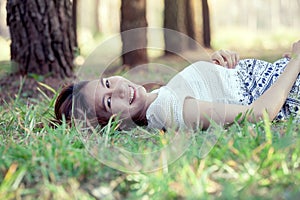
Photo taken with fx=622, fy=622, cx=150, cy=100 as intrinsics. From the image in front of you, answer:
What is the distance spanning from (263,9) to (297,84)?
15875 mm

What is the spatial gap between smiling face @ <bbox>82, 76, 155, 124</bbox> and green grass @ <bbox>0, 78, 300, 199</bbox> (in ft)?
1.78

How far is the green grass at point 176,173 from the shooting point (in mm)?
1991

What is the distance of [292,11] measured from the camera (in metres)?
17.2

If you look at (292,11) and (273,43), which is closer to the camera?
(273,43)

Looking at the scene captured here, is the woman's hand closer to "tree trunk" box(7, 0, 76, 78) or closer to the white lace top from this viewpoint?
the white lace top

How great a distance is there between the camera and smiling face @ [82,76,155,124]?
2.96 meters

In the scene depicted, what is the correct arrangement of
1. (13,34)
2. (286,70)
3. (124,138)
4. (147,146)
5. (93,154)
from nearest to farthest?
(93,154) → (147,146) → (124,138) → (286,70) → (13,34)

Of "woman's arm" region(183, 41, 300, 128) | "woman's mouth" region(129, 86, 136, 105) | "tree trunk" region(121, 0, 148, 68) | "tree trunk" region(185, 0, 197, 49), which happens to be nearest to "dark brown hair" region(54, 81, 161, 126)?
"woman's mouth" region(129, 86, 136, 105)

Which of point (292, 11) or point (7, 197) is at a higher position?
point (7, 197)

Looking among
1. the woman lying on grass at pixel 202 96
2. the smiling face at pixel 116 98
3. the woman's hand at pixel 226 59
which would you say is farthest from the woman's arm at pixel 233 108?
the woman's hand at pixel 226 59

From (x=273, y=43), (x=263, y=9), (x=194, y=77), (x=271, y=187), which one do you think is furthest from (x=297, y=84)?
(x=263, y=9)

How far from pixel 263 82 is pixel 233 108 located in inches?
Result: 16.3

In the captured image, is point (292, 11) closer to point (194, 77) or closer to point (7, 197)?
point (194, 77)

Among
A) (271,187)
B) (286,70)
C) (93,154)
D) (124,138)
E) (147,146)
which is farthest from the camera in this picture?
(286,70)
